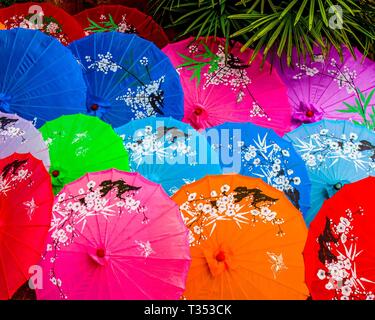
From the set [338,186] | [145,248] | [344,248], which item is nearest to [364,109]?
[338,186]

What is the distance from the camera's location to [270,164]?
3.29 metres

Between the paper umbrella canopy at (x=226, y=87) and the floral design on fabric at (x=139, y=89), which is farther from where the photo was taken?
the paper umbrella canopy at (x=226, y=87)

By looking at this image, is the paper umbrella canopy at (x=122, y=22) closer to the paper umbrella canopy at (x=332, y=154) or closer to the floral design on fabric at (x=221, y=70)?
the floral design on fabric at (x=221, y=70)

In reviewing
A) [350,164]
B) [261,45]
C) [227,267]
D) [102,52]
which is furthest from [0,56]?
[350,164]

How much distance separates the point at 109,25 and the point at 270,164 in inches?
87.5

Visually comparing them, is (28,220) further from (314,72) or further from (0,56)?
(314,72)

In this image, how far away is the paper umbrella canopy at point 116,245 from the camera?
2369 mm

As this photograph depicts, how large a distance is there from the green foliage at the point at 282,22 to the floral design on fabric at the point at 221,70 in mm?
151

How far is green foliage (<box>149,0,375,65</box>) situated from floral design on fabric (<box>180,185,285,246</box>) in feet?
5.35

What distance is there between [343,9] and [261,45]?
67 centimetres

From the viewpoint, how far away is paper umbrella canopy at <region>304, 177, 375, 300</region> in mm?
2502

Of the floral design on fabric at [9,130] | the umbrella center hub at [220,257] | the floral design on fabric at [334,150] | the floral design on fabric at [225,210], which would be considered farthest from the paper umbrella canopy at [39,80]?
the umbrella center hub at [220,257]

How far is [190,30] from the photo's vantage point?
14.4ft

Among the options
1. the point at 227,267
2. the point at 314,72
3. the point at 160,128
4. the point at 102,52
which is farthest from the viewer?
the point at 314,72
